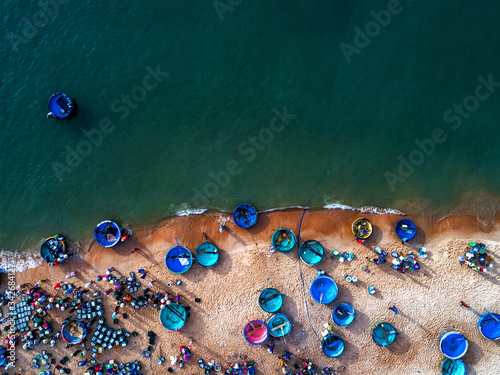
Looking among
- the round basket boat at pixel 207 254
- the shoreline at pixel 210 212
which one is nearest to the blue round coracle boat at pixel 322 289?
the shoreline at pixel 210 212

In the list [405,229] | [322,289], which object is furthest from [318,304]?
[405,229]

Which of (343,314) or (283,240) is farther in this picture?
(283,240)

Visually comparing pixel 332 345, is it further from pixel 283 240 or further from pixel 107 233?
pixel 107 233

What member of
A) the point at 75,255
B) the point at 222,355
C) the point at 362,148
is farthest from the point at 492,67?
the point at 75,255

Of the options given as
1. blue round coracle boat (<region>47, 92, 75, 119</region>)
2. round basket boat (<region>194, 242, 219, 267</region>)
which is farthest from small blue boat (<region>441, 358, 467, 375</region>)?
blue round coracle boat (<region>47, 92, 75, 119</region>)

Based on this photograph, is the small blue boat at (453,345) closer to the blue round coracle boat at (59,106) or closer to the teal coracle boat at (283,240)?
the teal coracle boat at (283,240)

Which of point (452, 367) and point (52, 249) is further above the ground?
point (52, 249)

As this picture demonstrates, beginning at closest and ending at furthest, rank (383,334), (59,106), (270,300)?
(383,334), (270,300), (59,106)

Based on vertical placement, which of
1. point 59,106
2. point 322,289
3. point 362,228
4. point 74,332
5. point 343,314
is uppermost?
point 59,106
